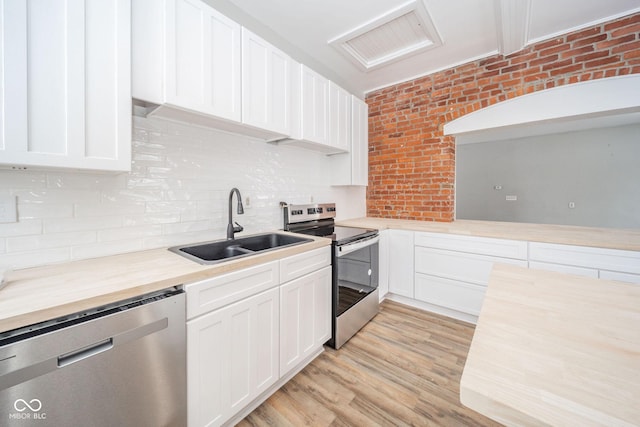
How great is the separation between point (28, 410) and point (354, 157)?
290 centimetres

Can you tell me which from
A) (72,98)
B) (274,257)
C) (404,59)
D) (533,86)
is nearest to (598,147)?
(533,86)

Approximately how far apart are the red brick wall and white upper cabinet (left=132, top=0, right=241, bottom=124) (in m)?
2.30

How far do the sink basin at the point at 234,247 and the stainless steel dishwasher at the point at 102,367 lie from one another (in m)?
0.35

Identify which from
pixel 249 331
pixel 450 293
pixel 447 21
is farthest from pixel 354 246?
pixel 447 21

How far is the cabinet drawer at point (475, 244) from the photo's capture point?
2129mm

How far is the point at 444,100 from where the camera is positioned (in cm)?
289

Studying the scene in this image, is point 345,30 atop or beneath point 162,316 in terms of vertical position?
atop

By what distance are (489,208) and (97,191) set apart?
24.5 ft

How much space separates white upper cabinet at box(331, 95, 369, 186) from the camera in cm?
291

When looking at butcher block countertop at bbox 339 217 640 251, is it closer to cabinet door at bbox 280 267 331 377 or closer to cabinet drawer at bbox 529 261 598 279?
cabinet drawer at bbox 529 261 598 279

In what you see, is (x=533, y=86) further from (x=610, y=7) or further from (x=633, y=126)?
(x=633, y=126)

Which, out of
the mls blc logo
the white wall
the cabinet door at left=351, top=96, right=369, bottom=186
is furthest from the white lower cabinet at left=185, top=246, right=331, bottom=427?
the cabinet door at left=351, top=96, right=369, bottom=186

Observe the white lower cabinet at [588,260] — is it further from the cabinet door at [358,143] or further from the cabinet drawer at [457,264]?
the cabinet door at [358,143]

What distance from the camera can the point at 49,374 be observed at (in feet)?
2.52
